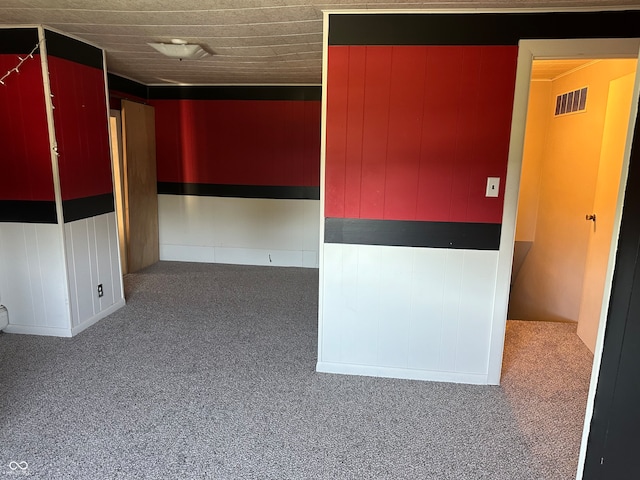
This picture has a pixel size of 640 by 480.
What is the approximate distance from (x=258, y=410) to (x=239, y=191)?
338cm

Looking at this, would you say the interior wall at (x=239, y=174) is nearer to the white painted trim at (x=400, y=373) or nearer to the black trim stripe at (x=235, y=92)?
the black trim stripe at (x=235, y=92)

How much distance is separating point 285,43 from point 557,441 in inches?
118

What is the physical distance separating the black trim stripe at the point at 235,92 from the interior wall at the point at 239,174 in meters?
0.01

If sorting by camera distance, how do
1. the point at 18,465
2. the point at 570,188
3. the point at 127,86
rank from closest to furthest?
the point at 18,465, the point at 570,188, the point at 127,86

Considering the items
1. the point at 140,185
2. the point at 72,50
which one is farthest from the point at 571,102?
the point at 140,185

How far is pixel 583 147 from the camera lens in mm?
3611

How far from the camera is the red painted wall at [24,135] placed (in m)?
2.85

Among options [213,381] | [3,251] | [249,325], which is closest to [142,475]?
[213,381]

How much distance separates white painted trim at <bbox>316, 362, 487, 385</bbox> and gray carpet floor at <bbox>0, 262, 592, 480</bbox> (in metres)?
0.06

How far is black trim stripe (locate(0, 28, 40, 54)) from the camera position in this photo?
9.11 feet

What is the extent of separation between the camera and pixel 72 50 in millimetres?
3031

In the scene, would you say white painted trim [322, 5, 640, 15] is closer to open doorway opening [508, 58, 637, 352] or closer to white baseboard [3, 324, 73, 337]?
open doorway opening [508, 58, 637, 352]

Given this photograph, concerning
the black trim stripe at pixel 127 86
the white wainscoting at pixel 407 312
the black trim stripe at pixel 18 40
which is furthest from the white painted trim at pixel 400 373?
the black trim stripe at pixel 127 86

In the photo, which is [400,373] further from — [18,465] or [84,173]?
[84,173]
